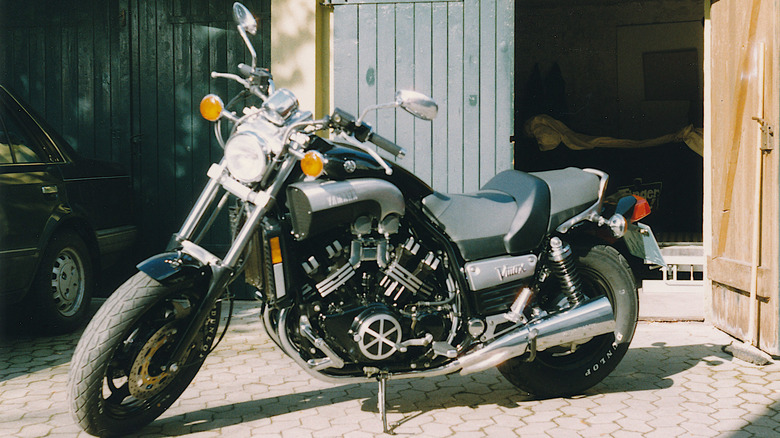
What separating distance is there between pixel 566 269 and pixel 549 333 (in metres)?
0.36

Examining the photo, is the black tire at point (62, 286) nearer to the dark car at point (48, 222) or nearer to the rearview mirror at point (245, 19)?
the dark car at point (48, 222)

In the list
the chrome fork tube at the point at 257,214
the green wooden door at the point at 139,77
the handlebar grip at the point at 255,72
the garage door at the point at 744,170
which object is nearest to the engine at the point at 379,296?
the chrome fork tube at the point at 257,214

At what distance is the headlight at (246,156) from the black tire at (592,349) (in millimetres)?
1704

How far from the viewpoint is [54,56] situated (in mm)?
7477

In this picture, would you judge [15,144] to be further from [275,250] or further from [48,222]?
[275,250]

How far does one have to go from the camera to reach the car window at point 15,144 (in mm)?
5406

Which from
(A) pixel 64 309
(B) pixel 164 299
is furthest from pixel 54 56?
(B) pixel 164 299

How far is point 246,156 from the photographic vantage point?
11.1ft

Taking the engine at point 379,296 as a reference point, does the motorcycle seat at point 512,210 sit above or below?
above

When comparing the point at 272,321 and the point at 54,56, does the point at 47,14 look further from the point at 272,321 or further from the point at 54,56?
the point at 272,321

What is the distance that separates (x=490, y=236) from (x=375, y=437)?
1.12 metres

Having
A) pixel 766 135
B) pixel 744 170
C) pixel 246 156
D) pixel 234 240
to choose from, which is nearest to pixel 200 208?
pixel 234 240

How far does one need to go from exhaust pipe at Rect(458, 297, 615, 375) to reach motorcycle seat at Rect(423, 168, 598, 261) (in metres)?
0.39

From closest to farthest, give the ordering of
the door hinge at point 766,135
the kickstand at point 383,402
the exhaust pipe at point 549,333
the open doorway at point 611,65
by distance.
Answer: the kickstand at point 383,402 < the exhaust pipe at point 549,333 < the door hinge at point 766,135 < the open doorway at point 611,65
